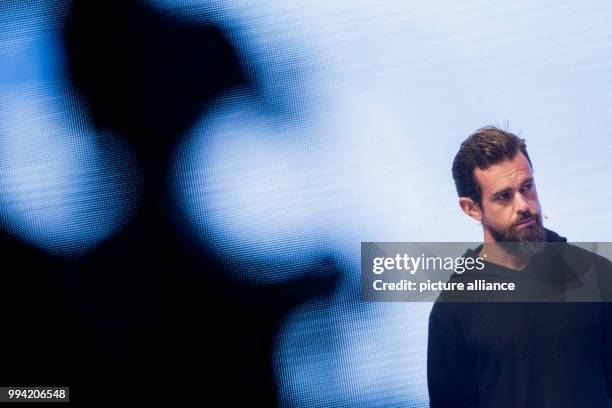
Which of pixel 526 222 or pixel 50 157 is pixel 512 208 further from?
pixel 50 157

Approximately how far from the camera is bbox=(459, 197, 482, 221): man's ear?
70.2 inches

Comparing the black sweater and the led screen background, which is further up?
the led screen background

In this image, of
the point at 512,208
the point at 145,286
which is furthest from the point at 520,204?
the point at 145,286

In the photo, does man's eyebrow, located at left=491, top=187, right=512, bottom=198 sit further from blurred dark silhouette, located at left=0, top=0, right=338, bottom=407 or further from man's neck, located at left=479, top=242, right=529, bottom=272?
blurred dark silhouette, located at left=0, top=0, right=338, bottom=407

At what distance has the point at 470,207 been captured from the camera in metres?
1.79

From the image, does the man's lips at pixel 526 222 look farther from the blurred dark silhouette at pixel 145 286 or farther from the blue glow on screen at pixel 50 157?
the blue glow on screen at pixel 50 157

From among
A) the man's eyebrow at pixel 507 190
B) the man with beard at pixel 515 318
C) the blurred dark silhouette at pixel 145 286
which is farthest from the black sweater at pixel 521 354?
the blurred dark silhouette at pixel 145 286

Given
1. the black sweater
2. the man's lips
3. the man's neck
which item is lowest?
the black sweater

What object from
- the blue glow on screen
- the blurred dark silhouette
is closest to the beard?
the blurred dark silhouette

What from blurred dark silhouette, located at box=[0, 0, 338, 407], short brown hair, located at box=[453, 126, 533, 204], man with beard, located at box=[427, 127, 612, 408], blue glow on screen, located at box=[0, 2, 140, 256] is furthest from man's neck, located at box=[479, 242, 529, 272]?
blue glow on screen, located at box=[0, 2, 140, 256]

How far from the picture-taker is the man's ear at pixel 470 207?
1784mm

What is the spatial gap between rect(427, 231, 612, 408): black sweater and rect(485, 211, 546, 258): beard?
3cm

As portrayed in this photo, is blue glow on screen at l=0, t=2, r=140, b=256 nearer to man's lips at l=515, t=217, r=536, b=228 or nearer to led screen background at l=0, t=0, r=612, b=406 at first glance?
led screen background at l=0, t=0, r=612, b=406

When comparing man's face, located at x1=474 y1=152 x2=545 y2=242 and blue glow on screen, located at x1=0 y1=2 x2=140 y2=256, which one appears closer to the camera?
man's face, located at x1=474 y1=152 x2=545 y2=242
